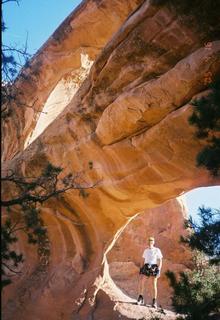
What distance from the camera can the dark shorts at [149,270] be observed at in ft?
35.4

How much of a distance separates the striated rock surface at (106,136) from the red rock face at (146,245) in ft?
20.2

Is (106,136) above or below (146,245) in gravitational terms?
above

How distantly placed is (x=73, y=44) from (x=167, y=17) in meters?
5.61

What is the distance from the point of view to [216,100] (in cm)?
567

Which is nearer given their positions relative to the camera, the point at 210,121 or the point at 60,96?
the point at 210,121

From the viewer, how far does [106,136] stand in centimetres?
981

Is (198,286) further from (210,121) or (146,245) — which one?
(146,245)

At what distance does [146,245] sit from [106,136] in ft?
31.7

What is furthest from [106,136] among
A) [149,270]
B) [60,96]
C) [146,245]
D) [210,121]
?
[146,245]

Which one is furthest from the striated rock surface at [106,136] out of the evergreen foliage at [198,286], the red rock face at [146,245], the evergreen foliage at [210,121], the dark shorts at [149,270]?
the red rock face at [146,245]

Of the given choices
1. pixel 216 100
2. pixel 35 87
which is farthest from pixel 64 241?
pixel 216 100

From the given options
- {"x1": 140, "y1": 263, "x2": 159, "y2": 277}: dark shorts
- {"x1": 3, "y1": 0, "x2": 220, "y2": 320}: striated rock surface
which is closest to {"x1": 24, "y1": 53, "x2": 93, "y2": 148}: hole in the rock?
{"x1": 3, "y1": 0, "x2": 220, "y2": 320}: striated rock surface

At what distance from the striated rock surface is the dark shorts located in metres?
1.40

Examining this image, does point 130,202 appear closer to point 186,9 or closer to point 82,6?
point 186,9
